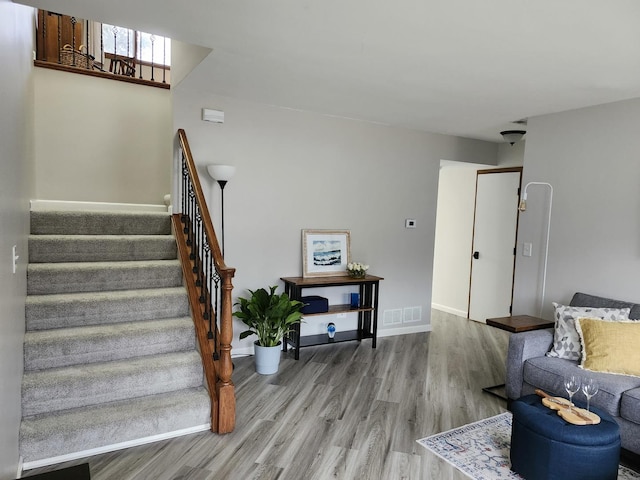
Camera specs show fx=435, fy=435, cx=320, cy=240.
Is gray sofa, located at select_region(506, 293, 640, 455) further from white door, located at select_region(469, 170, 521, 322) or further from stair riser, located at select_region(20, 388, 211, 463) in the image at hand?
stair riser, located at select_region(20, 388, 211, 463)

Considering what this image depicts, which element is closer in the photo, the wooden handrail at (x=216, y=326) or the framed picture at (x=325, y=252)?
the wooden handrail at (x=216, y=326)

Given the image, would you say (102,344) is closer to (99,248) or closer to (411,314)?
(99,248)

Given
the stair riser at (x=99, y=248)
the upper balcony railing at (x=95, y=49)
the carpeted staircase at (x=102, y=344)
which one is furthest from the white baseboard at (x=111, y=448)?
the upper balcony railing at (x=95, y=49)

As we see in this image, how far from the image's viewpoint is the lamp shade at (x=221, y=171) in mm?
3893

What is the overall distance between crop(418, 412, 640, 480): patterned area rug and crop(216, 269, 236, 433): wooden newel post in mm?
1291

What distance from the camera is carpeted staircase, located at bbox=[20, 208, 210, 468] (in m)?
2.63

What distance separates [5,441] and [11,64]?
6.51 ft

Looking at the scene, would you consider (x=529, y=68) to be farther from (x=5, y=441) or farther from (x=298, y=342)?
(x=5, y=441)

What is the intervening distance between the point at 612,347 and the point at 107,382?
11.1 ft

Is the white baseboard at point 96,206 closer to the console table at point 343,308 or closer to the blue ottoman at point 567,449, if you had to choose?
the console table at point 343,308

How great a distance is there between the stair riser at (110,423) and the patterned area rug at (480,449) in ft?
5.15

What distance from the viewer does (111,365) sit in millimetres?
2934

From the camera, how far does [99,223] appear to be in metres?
3.86

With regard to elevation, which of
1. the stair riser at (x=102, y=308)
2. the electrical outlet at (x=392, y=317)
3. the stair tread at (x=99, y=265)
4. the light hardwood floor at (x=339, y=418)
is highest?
the stair tread at (x=99, y=265)
